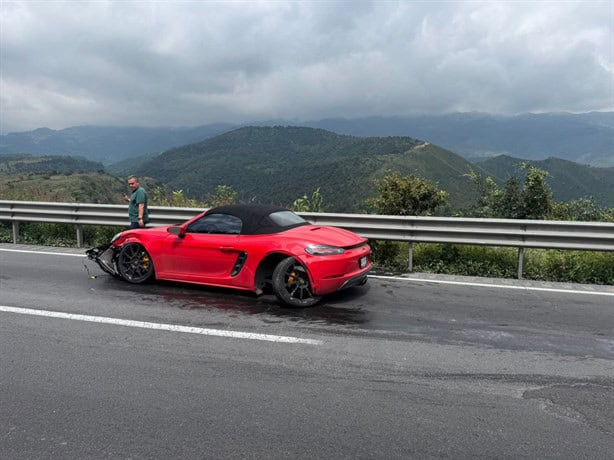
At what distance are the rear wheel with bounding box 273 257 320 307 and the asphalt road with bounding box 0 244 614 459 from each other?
166mm

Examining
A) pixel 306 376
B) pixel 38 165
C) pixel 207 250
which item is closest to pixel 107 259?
pixel 207 250

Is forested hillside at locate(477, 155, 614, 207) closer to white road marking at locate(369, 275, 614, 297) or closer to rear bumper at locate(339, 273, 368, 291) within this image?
white road marking at locate(369, 275, 614, 297)

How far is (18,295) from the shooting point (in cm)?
673

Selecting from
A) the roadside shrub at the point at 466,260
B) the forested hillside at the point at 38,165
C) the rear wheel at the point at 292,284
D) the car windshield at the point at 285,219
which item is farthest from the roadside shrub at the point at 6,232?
the forested hillside at the point at 38,165

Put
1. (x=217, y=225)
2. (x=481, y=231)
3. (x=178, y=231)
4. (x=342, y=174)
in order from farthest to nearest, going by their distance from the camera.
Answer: (x=342, y=174)
(x=481, y=231)
(x=178, y=231)
(x=217, y=225)

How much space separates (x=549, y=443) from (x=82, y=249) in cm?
1003

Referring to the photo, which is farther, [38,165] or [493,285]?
[38,165]

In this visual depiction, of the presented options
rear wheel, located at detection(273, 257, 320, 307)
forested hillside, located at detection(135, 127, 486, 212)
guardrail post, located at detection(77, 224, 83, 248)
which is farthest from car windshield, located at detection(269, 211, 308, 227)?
forested hillside, located at detection(135, 127, 486, 212)

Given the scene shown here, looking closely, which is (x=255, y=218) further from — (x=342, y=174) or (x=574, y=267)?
(x=342, y=174)

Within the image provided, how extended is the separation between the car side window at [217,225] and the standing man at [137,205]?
2865 millimetres

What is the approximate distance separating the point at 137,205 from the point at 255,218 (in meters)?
3.93

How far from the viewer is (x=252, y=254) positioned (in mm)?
6340

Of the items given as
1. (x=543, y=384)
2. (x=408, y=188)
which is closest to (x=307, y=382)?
(x=543, y=384)

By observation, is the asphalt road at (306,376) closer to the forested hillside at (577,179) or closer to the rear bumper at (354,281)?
the rear bumper at (354,281)
